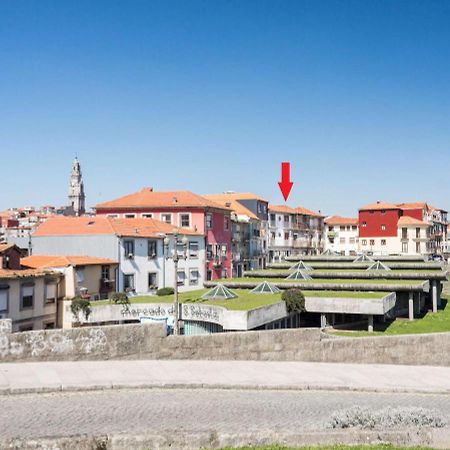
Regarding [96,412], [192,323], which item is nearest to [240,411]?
[96,412]

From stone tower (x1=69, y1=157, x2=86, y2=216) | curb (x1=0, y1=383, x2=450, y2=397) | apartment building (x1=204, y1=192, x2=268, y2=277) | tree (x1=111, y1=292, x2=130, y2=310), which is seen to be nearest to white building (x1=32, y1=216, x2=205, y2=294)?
tree (x1=111, y1=292, x2=130, y2=310)

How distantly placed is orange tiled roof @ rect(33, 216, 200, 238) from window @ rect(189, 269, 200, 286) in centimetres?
461

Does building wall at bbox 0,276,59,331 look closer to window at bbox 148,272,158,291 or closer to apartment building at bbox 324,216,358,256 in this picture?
window at bbox 148,272,158,291

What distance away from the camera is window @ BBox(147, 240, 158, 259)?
53.0m

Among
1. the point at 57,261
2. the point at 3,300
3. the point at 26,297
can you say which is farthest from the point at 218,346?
the point at 57,261

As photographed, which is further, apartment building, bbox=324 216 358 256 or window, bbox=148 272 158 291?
apartment building, bbox=324 216 358 256

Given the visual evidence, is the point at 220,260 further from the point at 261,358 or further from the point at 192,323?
the point at 261,358

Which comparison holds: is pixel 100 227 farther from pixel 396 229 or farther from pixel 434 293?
pixel 396 229

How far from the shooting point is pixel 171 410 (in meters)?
14.2

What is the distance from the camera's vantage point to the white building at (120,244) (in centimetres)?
4953

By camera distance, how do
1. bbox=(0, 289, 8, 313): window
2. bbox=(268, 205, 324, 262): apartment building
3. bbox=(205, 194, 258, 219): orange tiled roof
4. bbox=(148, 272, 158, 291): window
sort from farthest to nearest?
bbox=(268, 205, 324, 262): apartment building, bbox=(205, 194, 258, 219): orange tiled roof, bbox=(148, 272, 158, 291): window, bbox=(0, 289, 8, 313): window

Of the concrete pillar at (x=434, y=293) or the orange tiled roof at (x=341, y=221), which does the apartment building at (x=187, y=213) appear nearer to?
the concrete pillar at (x=434, y=293)

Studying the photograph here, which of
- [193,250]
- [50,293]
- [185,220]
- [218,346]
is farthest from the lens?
[185,220]

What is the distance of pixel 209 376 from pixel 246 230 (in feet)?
205
